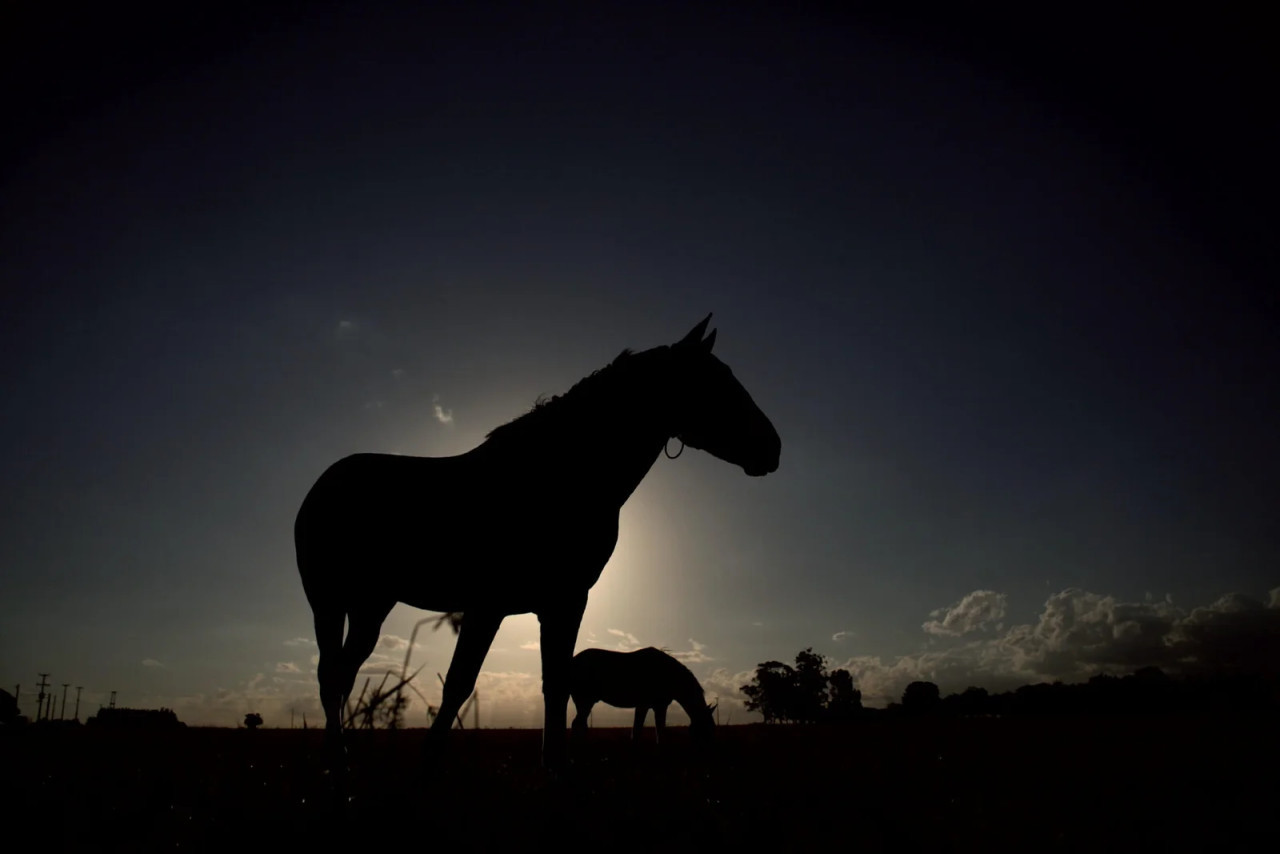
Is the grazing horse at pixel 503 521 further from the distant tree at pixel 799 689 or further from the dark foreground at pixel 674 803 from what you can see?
the distant tree at pixel 799 689

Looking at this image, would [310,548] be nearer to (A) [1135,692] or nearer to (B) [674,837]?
(B) [674,837]

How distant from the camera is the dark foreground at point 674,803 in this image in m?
2.94

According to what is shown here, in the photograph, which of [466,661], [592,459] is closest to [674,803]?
[466,661]

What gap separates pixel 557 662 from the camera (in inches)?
202

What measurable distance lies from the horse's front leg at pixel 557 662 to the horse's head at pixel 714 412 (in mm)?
1938

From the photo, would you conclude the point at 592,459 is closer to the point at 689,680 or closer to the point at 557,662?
the point at 557,662

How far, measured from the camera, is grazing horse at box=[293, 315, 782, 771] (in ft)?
16.3

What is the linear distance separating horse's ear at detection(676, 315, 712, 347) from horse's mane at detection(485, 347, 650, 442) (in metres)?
0.50

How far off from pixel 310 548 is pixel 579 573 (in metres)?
2.47

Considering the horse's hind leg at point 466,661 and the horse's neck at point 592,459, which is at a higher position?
the horse's neck at point 592,459

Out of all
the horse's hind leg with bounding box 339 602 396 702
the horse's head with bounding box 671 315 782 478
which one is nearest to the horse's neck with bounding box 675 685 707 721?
the horse's head with bounding box 671 315 782 478

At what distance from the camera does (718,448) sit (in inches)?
246

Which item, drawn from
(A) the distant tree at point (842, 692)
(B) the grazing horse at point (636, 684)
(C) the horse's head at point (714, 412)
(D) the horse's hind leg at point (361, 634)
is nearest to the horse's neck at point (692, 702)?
(B) the grazing horse at point (636, 684)

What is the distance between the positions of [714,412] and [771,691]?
56195mm
